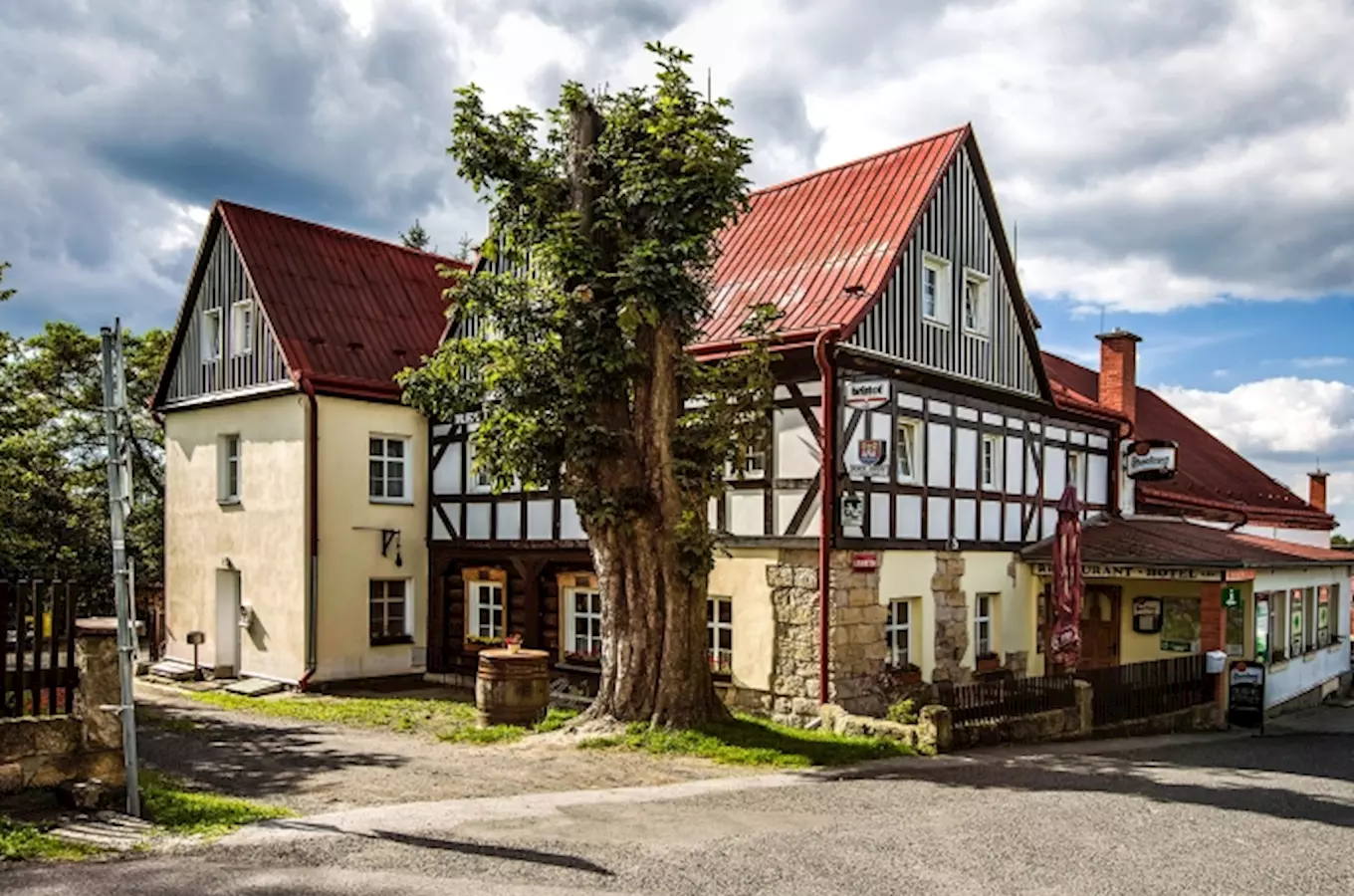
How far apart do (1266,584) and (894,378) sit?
29.1 ft

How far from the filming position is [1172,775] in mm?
12820

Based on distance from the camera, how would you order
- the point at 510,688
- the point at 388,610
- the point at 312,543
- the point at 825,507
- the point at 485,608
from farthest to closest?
1. the point at 388,610
2. the point at 485,608
3. the point at 312,543
4. the point at 825,507
5. the point at 510,688

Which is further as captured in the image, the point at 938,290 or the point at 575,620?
the point at 575,620

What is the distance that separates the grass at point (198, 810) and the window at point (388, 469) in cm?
1167

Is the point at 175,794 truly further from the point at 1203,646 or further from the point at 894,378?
the point at 1203,646

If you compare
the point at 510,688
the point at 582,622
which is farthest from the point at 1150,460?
the point at 510,688

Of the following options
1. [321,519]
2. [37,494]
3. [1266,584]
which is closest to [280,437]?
[321,519]

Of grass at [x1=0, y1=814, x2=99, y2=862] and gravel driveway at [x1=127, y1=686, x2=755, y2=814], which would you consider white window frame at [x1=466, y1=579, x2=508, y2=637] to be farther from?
grass at [x1=0, y1=814, x2=99, y2=862]

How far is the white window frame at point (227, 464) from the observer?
22.3 meters

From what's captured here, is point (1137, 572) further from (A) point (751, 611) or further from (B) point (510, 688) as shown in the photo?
(B) point (510, 688)

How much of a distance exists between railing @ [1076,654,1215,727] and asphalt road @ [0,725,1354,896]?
15.3ft

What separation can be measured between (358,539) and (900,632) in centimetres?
1018

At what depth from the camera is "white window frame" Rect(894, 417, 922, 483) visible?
17.2 metres

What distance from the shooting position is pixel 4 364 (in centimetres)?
2652
